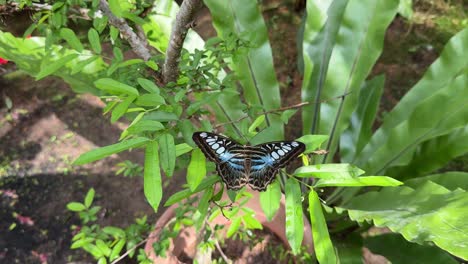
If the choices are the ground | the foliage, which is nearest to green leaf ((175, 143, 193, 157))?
the foliage

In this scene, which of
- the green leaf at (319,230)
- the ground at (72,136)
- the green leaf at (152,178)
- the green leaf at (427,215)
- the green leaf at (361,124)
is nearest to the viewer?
the green leaf at (152,178)

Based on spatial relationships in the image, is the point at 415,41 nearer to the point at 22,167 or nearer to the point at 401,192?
the point at 401,192

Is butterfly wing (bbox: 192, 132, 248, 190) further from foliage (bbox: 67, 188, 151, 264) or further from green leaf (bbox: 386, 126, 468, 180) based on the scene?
green leaf (bbox: 386, 126, 468, 180)

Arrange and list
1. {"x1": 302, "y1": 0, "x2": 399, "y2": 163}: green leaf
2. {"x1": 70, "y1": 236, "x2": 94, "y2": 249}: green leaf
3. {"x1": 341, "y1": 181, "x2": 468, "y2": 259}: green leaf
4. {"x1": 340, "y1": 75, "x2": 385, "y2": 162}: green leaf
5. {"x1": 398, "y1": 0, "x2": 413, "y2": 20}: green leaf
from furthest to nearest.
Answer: {"x1": 398, "y1": 0, "x2": 413, "y2": 20}: green leaf → {"x1": 340, "y1": 75, "x2": 385, "y2": 162}: green leaf → {"x1": 302, "y1": 0, "x2": 399, "y2": 163}: green leaf → {"x1": 70, "y1": 236, "x2": 94, "y2": 249}: green leaf → {"x1": 341, "y1": 181, "x2": 468, "y2": 259}: green leaf

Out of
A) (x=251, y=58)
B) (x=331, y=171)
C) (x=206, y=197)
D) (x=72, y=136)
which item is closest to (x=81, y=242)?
(x=206, y=197)

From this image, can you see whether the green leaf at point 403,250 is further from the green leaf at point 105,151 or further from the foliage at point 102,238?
the green leaf at point 105,151

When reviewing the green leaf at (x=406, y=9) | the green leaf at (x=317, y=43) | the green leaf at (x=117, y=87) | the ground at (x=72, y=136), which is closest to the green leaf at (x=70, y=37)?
the green leaf at (x=117, y=87)
